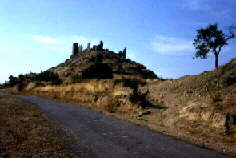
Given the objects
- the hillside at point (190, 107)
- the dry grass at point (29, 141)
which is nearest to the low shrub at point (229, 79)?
the hillside at point (190, 107)

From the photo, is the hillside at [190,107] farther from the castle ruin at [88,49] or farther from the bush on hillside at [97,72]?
the castle ruin at [88,49]

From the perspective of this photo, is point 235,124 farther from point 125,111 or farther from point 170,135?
point 125,111

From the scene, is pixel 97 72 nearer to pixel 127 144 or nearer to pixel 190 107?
pixel 190 107

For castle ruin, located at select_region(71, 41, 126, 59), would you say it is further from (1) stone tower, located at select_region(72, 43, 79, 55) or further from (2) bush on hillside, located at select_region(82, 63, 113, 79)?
(2) bush on hillside, located at select_region(82, 63, 113, 79)

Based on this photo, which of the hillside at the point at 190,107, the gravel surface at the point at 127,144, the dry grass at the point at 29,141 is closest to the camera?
the dry grass at the point at 29,141

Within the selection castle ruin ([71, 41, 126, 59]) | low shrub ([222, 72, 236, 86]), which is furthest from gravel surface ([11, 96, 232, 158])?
castle ruin ([71, 41, 126, 59])

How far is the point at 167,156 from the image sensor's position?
10117 millimetres

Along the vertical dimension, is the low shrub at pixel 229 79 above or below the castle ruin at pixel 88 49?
below

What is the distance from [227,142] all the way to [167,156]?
4.73m

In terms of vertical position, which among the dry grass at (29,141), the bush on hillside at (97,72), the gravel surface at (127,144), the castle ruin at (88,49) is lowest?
the gravel surface at (127,144)

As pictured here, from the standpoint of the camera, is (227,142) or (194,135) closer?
(227,142)

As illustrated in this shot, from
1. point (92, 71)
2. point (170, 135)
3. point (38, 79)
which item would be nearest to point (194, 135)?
point (170, 135)

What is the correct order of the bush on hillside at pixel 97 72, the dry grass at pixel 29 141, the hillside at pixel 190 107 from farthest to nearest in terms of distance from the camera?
the bush on hillside at pixel 97 72 < the hillside at pixel 190 107 < the dry grass at pixel 29 141

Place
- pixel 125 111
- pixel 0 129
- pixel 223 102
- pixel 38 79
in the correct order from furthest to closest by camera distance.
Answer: pixel 38 79 < pixel 125 111 < pixel 223 102 < pixel 0 129
